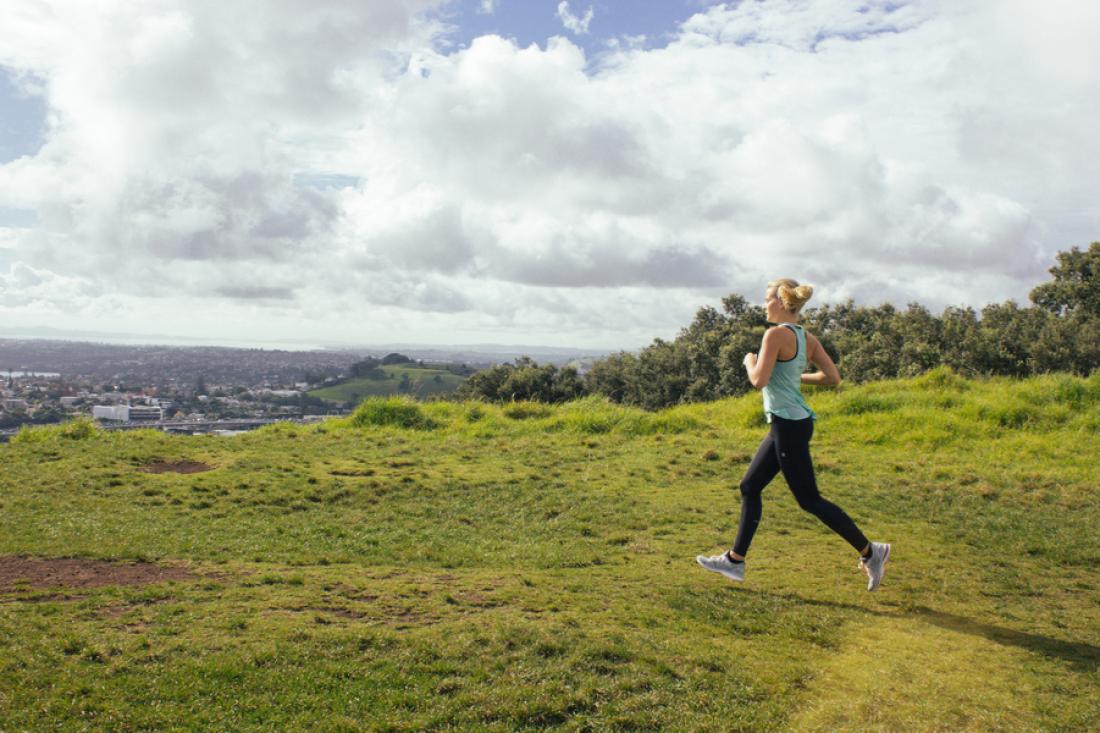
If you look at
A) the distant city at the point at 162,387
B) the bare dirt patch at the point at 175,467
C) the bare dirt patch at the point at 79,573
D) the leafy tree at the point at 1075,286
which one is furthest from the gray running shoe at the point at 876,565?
the leafy tree at the point at 1075,286

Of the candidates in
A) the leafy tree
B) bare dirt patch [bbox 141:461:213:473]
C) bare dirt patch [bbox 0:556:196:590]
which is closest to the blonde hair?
bare dirt patch [bbox 0:556:196:590]

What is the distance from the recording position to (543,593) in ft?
21.6

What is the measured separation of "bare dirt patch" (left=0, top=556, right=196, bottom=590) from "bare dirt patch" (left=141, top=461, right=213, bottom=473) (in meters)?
4.88

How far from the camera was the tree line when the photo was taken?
33188 millimetres

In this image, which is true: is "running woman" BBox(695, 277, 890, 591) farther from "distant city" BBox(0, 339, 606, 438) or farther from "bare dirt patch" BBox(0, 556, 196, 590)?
"distant city" BBox(0, 339, 606, 438)

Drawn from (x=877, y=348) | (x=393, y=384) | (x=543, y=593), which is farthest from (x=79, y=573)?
(x=393, y=384)

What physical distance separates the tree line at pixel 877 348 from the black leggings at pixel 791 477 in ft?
67.0

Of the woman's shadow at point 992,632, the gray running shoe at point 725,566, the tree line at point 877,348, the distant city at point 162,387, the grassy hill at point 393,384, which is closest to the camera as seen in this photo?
the woman's shadow at point 992,632

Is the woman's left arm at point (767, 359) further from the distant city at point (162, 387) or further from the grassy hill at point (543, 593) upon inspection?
the distant city at point (162, 387)

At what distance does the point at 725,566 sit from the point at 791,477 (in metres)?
1.07

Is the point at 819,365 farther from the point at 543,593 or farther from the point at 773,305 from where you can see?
the point at 543,593

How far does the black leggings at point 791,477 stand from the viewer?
22.2 feet

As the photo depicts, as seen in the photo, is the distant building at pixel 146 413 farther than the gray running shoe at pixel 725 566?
Yes

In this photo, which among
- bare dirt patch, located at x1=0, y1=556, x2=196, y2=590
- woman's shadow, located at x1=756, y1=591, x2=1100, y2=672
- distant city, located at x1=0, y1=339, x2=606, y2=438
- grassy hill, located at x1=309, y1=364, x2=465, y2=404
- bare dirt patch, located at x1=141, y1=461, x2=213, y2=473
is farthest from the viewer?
grassy hill, located at x1=309, y1=364, x2=465, y2=404
